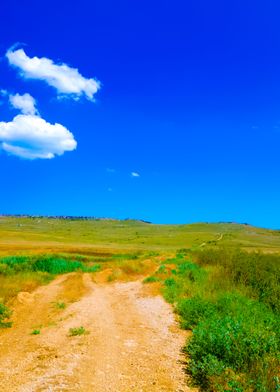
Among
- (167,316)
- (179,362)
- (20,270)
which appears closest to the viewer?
(179,362)

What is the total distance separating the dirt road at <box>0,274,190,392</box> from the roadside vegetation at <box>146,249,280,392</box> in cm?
67

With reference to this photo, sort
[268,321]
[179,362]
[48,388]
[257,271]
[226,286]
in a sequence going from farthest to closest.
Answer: [257,271] < [226,286] < [268,321] < [179,362] < [48,388]

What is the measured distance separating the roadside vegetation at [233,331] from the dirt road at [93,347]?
67 cm

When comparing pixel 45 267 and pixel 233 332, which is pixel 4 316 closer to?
pixel 233 332

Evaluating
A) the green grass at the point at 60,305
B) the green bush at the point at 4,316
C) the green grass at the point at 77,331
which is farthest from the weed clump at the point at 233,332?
the green bush at the point at 4,316

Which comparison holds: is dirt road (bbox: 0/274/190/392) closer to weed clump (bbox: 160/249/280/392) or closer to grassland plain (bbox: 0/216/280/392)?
grassland plain (bbox: 0/216/280/392)

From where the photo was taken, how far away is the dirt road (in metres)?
8.11

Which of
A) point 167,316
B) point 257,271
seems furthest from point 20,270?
point 257,271

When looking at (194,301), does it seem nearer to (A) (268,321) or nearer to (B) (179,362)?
(A) (268,321)

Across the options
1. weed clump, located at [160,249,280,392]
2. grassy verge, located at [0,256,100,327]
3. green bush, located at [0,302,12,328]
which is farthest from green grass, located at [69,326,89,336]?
weed clump, located at [160,249,280,392]

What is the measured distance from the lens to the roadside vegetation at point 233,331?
7790mm

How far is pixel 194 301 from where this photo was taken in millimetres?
15281

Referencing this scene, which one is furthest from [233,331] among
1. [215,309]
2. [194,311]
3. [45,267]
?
[45,267]

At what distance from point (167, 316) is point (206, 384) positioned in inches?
272
